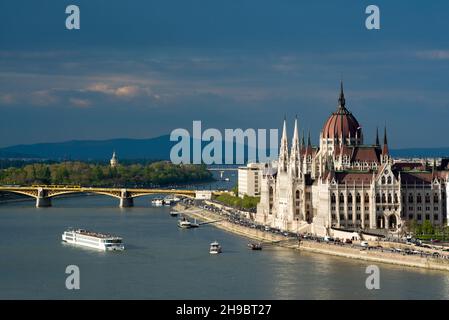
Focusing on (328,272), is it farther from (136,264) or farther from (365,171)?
(365,171)

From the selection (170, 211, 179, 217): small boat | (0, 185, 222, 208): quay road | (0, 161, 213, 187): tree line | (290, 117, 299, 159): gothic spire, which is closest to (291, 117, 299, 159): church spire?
(290, 117, 299, 159): gothic spire

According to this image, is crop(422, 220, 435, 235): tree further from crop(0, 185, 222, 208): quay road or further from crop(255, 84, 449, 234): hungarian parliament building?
crop(0, 185, 222, 208): quay road

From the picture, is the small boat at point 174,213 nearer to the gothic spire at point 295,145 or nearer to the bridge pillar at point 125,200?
the bridge pillar at point 125,200

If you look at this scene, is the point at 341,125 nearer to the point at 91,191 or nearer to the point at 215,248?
the point at 215,248
